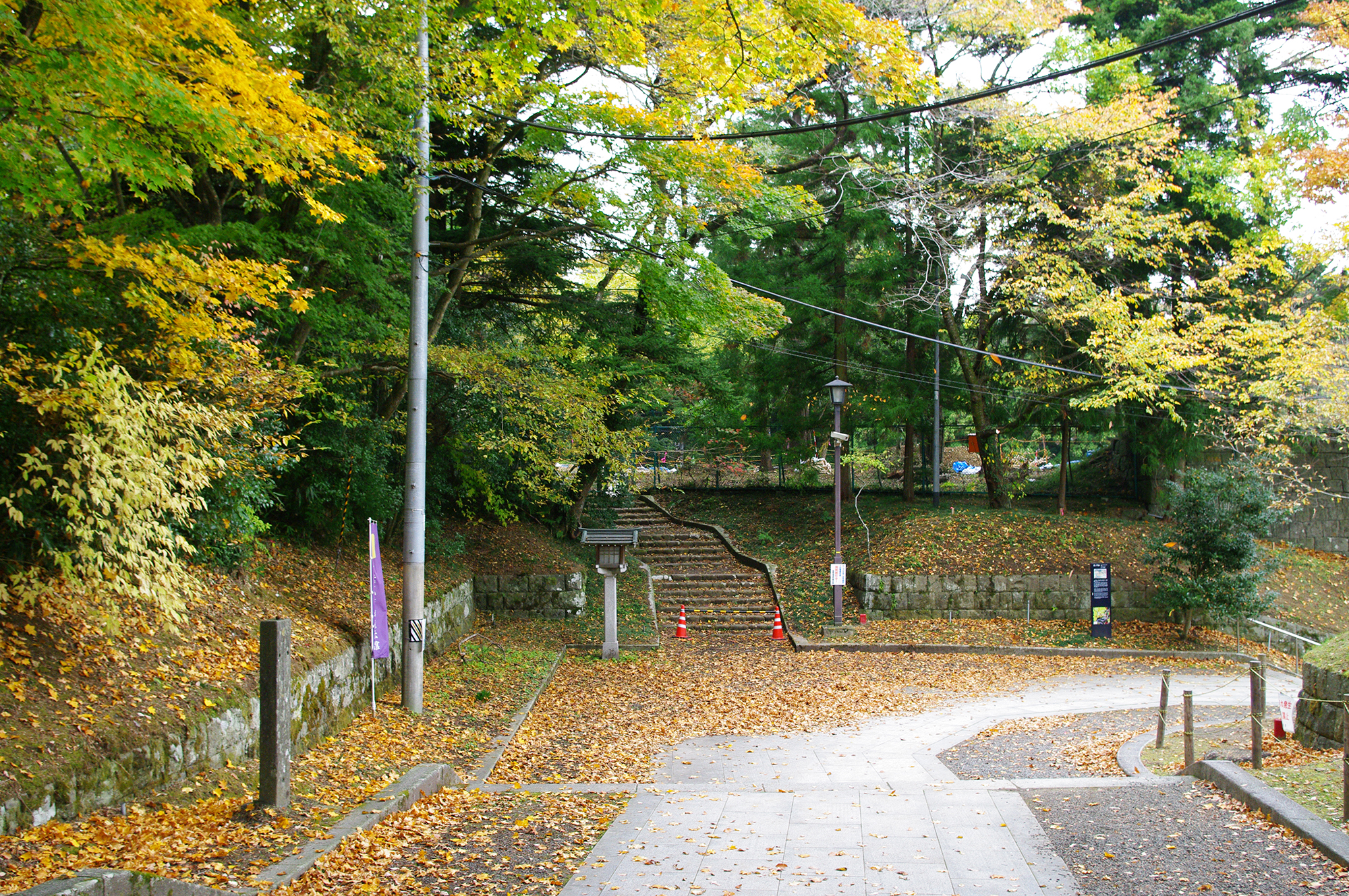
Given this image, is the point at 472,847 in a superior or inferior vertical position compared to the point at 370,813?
inferior

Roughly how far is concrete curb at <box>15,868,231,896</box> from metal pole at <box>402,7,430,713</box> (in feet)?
18.2

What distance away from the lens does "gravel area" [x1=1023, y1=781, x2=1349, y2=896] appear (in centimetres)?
455

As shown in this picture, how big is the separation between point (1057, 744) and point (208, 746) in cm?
820

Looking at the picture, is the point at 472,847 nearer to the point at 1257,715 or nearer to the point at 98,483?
the point at 98,483

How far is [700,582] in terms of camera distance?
1942 cm

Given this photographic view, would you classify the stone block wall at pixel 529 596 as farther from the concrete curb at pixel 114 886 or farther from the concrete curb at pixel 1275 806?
the concrete curb at pixel 114 886

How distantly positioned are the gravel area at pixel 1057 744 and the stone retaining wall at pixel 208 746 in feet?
19.9

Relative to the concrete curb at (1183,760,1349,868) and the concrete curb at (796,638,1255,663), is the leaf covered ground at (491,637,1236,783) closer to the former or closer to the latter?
the concrete curb at (796,638,1255,663)

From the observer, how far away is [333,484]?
11.7 meters

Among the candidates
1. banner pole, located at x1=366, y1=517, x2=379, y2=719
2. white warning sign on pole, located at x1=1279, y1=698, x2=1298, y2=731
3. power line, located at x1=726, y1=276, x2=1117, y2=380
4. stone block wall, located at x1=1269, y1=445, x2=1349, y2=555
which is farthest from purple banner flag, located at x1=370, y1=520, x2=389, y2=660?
stone block wall, located at x1=1269, y1=445, x2=1349, y2=555

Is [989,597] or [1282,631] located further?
[989,597]

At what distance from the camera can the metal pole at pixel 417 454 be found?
30.5 feet

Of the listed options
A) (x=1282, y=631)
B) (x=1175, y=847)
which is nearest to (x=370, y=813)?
(x=1175, y=847)

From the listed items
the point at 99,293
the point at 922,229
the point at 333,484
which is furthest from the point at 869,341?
the point at 99,293
